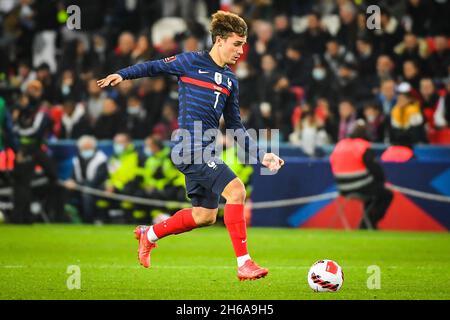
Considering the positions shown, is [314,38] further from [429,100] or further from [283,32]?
[429,100]

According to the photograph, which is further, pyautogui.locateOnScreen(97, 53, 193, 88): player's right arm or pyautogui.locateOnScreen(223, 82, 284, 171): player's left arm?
pyautogui.locateOnScreen(223, 82, 284, 171): player's left arm

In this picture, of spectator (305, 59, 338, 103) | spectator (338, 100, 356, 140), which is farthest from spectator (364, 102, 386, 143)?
spectator (305, 59, 338, 103)

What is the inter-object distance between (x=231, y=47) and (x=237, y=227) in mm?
1601

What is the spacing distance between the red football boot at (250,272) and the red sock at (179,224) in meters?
0.86

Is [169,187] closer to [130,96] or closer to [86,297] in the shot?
[130,96]

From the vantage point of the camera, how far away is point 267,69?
747 inches

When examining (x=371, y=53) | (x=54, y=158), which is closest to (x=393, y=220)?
(x=371, y=53)

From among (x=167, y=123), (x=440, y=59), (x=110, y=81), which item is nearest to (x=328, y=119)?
(x=440, y=59)

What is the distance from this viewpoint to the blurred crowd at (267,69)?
58.7 ft

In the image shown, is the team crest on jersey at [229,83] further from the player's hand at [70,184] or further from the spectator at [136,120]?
the spectator at [136,120]

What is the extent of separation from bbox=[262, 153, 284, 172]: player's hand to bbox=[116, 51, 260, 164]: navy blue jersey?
0.75ft

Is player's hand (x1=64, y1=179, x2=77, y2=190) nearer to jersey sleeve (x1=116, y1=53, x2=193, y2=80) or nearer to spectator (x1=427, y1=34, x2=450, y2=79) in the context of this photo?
spectator (x1=427, y1=34, x2=450, y2=79)

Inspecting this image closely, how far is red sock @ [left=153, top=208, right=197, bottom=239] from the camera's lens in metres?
9.36

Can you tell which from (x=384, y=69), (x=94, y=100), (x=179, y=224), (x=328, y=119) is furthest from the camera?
(x=94, y=100)
